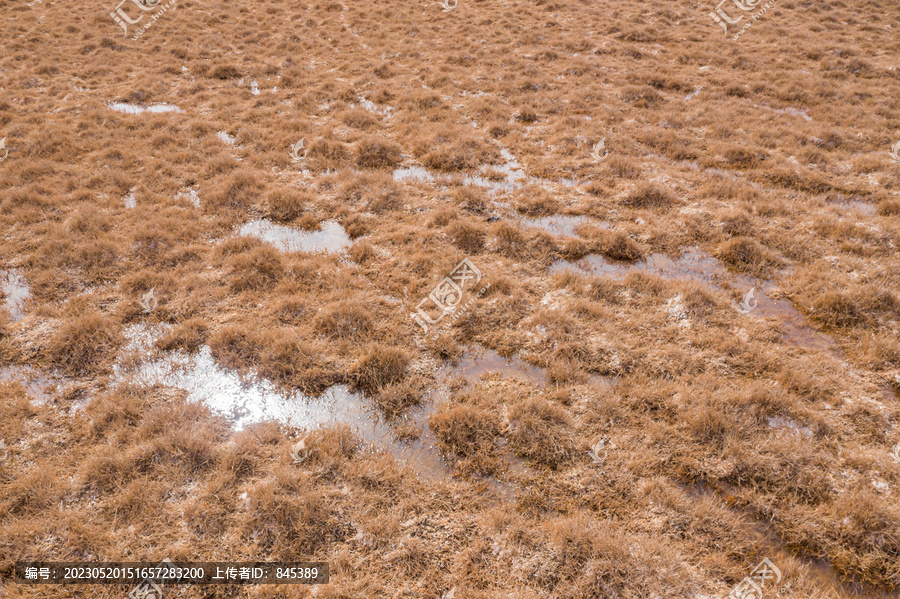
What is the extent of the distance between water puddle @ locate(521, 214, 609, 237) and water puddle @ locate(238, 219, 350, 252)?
4.97m

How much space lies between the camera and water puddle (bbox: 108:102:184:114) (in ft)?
52.7

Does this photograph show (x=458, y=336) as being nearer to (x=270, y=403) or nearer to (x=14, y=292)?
(x=270, y=403)

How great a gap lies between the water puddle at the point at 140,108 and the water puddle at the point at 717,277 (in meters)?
16.3

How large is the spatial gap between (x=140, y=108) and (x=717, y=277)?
67.6 feet

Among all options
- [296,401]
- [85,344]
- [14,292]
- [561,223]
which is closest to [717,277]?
[561,223]

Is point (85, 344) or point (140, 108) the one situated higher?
point (140, 108)

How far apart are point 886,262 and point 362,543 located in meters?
12.5

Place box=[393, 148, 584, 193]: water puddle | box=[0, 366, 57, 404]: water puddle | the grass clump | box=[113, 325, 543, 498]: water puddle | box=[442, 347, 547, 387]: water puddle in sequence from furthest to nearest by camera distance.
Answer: box=[393, 148, 584, 193]: water puddle → box=[442, 347, 547, 387]: water puddle → the grass clump → box=[0, 366, 57, 404]: water puddle → box=[113, 325, 543, 498]: water puddle

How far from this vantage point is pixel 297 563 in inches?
201

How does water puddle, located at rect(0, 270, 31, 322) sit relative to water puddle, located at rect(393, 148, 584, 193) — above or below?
below

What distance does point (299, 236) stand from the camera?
Result: 1085 cm

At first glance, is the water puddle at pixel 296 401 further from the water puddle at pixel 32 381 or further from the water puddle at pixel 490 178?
the water puddle at pixel 490 178

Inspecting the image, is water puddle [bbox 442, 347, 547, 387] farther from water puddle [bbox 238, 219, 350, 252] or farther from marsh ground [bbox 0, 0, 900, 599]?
water puddle [bbox 238, 219, 350, 252]

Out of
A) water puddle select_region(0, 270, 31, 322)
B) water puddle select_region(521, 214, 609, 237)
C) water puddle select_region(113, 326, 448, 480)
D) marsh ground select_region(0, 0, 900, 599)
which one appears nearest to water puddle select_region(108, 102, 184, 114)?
marsh ground select_region(0, 0, 900, 599)
